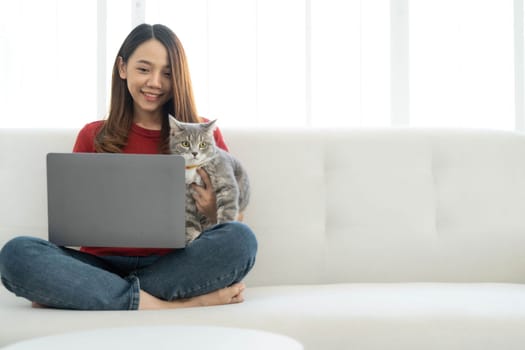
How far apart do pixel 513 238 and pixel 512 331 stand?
639 mm

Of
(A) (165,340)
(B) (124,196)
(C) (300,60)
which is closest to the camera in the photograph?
(A) (165,340)

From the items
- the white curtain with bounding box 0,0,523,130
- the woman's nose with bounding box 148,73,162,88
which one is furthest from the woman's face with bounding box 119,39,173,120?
the white curtain with bounding box 0,0,523,130

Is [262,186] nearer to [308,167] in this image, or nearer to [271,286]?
[308,167]

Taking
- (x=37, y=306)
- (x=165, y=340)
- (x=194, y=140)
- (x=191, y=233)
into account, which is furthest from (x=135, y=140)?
(x=165, y=340)

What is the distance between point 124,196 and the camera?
1447 millimetres

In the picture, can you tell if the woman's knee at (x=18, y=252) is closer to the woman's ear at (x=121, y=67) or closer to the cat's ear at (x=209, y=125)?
the cat's ear at (x=209, y=125)

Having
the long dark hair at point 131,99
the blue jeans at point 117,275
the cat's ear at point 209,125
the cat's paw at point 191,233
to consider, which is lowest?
the blue jeans at point 117,275

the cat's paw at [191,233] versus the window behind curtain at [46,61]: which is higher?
the window behind curtain at [46,61]

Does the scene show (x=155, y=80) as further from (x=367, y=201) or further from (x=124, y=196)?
(x=367, y=201)

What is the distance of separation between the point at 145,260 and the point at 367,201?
720 mm

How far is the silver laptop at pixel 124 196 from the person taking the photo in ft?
4.75

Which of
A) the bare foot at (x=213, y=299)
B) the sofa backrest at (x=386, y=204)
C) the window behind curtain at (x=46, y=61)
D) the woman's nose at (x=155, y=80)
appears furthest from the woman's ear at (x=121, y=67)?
the window behind curtain at (x=46, y=61)

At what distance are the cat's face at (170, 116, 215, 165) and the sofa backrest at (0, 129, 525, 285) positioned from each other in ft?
0.73

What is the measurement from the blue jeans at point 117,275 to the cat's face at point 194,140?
10.4 inches
